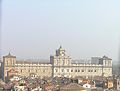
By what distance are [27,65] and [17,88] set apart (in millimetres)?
7607

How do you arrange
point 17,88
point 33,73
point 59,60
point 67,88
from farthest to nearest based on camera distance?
point 59,60 < point 33,73 < point 17,88 < point 67,88

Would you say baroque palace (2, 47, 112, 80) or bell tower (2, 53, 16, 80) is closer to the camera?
bell tower (2, 53, 16, 80)

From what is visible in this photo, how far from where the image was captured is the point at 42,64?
48.6ft

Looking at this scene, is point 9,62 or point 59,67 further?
point 59,67

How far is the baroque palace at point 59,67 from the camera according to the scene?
14.4 metres

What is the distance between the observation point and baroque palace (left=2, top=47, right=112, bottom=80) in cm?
1436

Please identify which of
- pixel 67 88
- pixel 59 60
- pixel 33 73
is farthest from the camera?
pixel 59 60

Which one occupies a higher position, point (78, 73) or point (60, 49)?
point (60, 49)

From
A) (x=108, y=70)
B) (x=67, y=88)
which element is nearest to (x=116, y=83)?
(x=67, y=88)

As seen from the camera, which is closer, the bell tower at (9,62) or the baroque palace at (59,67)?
the bell tower at (9,62)

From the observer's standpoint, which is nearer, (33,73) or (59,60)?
(33,73)

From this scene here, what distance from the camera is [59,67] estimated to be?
14.8m

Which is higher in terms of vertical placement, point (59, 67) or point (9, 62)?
point (9, 62)

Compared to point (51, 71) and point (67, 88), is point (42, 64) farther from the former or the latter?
point (67, 88)
